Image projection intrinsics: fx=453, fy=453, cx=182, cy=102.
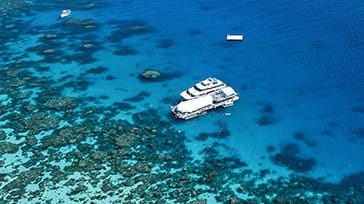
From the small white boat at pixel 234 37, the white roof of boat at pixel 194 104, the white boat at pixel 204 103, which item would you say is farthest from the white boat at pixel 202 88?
the small white boat at pixel 234 37

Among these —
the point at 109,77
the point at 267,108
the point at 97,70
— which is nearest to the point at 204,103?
the point at 267,108

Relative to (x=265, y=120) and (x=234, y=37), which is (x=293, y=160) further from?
(x=234, y=37)

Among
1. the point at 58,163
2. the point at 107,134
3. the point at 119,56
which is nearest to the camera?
the point at 58,163

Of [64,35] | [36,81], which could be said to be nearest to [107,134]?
[36,81]

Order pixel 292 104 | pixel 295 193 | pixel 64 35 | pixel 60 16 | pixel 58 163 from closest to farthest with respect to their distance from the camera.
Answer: pixel 295 193 < pixel 58 163 < pixel 292 104 < pixel 64 35 < pixel 60 16

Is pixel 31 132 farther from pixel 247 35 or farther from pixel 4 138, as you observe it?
pixel 247 35

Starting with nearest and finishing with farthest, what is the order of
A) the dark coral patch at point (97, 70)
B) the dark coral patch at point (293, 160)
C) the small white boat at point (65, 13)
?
the dark coral patch at point (293, 160) → the dark coral patch at point (97, 70) → the small white boat at point (65, 13)

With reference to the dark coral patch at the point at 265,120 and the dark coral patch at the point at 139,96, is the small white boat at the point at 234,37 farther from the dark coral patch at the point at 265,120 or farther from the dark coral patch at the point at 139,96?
the dark coral patch at the point at 265,120
